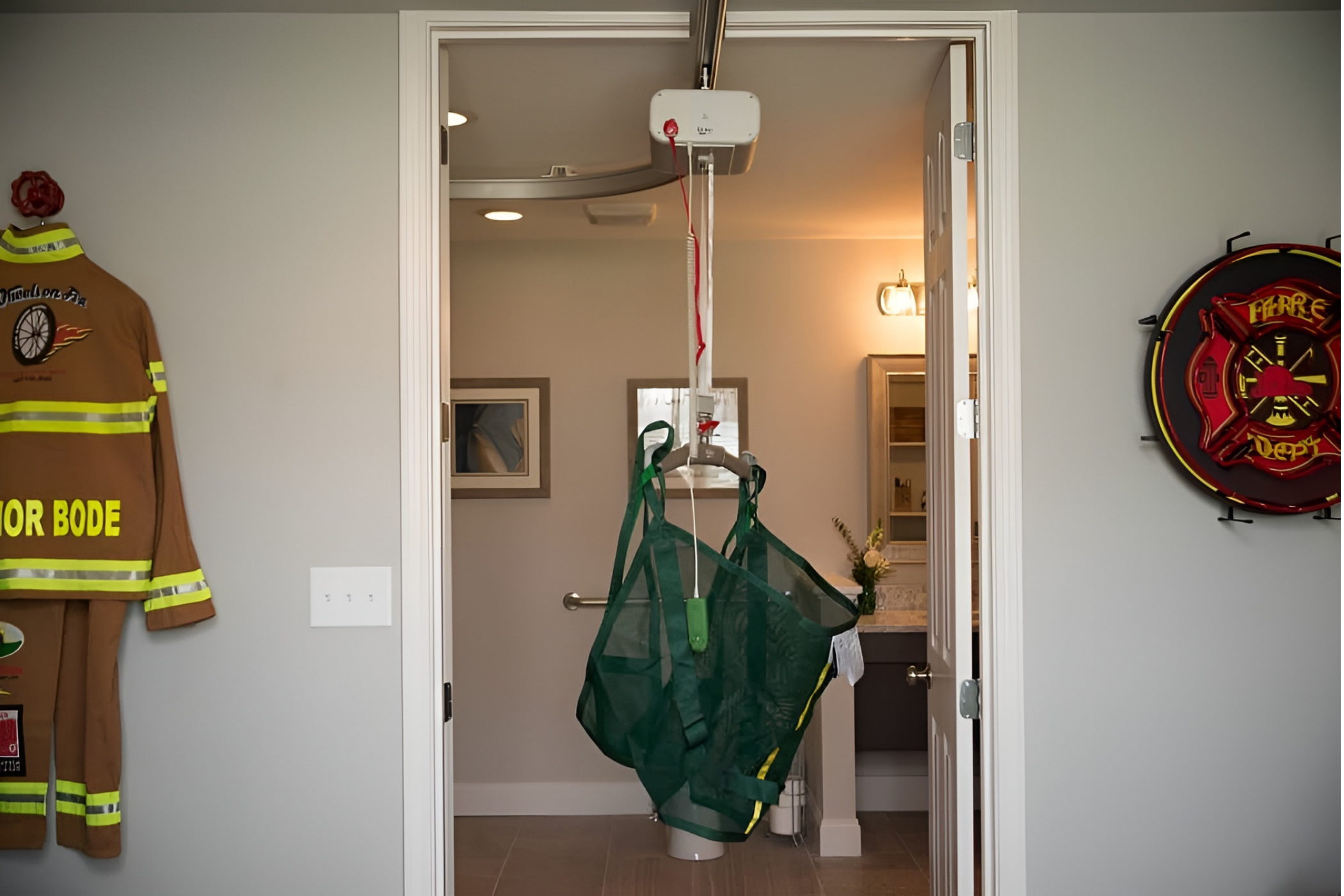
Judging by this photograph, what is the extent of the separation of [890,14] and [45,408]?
187 cm

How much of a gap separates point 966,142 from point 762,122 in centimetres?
79

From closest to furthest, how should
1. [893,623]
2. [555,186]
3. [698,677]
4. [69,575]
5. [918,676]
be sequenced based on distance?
[698,677] → [69,575] → [918,676] → [555,186] → [893,623]

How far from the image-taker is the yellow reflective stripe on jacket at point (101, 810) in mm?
1993

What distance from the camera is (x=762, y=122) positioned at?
110 inches

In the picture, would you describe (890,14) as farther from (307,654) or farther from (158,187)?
(307,654)

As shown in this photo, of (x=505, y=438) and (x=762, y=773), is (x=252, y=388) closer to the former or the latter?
(x=762, y=773)

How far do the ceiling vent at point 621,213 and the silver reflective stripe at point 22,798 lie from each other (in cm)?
247

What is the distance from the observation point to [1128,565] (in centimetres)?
208

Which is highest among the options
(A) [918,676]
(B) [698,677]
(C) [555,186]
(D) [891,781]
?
(C) [555,186]

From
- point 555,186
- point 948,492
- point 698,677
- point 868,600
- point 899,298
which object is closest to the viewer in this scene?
point 698,677

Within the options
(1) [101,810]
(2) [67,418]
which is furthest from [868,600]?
(2) [67,418]

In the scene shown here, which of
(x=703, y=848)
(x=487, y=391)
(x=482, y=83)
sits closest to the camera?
(x=482, y=83)

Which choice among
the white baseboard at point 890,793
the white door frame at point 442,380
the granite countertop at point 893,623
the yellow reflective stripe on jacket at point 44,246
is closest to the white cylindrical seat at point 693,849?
the white baseboard at point 890,793

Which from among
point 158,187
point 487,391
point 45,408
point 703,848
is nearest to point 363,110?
point 158,187
